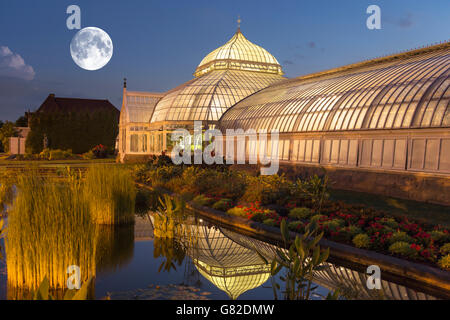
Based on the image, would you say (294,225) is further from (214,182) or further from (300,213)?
(214,182)

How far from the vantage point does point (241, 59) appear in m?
Result: 34.4

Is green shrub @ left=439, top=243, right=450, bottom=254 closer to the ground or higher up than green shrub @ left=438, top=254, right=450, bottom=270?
higher up

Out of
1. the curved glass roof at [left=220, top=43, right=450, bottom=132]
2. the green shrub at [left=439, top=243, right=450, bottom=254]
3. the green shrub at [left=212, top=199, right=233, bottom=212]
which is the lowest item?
the green shrub at [left=439, top=243, right=450, bottom=254]

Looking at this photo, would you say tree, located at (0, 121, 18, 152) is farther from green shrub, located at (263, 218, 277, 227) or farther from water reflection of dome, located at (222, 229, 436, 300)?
water reflection of dome, located at (222, 229, 436, 300)

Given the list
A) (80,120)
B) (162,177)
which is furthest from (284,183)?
(80,120)

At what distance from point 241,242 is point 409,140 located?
8.45m

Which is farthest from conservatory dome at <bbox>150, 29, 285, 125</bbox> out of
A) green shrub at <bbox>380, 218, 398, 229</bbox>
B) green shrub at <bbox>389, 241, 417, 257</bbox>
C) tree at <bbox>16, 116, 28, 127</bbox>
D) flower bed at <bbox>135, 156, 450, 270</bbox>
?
tree at <bbox>16, 116, 28, 127</bbox>

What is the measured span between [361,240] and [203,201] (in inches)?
233

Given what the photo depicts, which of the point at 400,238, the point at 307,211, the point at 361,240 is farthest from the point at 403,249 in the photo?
the point at 307,211

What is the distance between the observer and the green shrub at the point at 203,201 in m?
12.5

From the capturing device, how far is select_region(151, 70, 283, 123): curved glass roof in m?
29.0

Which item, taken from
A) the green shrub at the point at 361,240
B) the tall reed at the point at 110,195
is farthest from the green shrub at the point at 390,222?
the tall reed at the point at 110,195

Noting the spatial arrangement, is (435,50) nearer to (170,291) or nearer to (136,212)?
(136,212)

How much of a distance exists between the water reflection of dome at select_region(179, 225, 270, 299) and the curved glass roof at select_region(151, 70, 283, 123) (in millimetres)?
20117
